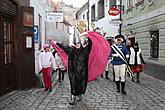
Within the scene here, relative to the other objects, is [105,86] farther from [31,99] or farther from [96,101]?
[31,99]

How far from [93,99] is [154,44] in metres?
8.24

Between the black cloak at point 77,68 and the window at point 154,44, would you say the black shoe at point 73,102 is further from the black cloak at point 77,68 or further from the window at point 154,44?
the window at point 154,44

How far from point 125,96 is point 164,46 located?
18.5ft

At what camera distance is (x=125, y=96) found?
823cm

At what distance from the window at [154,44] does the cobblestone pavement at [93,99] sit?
5133 mm

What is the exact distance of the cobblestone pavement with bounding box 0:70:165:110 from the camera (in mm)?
6859

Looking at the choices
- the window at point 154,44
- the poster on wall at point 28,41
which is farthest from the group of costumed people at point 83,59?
the window at point 154,44

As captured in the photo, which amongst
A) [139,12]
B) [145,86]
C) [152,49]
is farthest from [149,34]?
[145,86]

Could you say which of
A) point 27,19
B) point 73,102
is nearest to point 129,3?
point 27,19

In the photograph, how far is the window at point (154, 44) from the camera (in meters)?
14.6

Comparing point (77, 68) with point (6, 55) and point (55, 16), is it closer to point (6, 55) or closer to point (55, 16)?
point (6, 55)

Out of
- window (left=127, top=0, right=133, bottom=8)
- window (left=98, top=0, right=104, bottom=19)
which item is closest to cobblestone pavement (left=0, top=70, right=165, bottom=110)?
window (left=127, top=0, right=133, bottom=8)

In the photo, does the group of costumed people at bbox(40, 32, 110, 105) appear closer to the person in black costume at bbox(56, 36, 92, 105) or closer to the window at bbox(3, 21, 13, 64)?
the person in black costume at bbox(56, 36, 92, 105)

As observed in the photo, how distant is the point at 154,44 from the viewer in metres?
15.1
